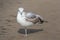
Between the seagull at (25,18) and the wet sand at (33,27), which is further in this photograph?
the wet sand at (33,27)

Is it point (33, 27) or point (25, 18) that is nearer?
point (25, 18)

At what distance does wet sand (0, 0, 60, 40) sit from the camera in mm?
3494

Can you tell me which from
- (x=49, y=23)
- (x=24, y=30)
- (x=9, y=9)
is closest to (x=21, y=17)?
(x=24, y=30)

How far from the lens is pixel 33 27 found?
380cm

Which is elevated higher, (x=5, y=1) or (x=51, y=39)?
(x=5, y=1)

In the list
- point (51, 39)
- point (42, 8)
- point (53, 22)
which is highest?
point (42, 8)

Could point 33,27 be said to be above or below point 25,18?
below

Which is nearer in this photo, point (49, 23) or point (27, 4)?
point (49, 23)

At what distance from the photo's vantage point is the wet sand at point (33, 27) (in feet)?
11.5

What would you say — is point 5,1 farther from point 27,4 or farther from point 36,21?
point 36,21

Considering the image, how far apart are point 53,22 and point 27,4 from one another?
1.27 m

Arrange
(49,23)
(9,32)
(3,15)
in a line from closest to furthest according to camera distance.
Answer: (9,32) < (49,23) < (3,15)

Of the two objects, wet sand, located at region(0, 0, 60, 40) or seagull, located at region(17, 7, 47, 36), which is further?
wet sand, located at region(0, 0, 60, 40)

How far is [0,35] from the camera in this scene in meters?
3.53
